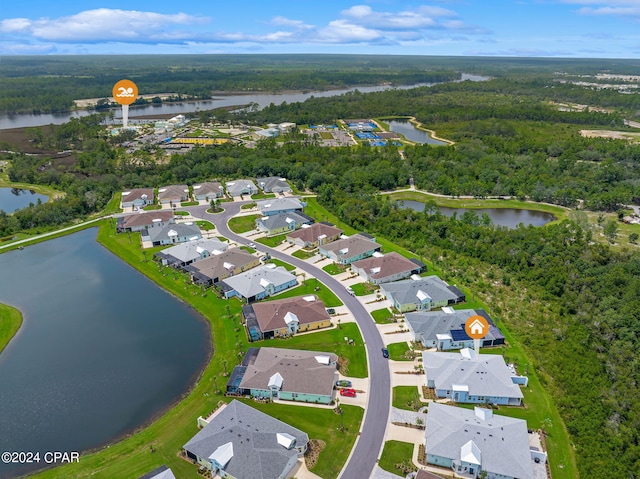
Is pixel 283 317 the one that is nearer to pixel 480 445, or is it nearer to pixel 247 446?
pixel 247 446

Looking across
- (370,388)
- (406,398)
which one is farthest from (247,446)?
(406,398)

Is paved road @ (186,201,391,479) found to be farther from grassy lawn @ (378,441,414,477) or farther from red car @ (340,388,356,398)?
red car @ (340,388,356,398)

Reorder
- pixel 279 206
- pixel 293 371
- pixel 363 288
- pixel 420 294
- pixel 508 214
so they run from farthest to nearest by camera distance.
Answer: pixel 508 214 < pixel 279 206 < pixel 363 288 < pixel 420 294 < pixel 293 371

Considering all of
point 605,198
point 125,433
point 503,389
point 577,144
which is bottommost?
point 125,433

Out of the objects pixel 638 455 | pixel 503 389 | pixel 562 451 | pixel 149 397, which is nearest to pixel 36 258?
pixel 149 397

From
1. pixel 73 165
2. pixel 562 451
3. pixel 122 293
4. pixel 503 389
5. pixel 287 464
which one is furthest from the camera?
pixel 73 165

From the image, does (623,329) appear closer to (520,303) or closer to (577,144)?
A: (520,303)
